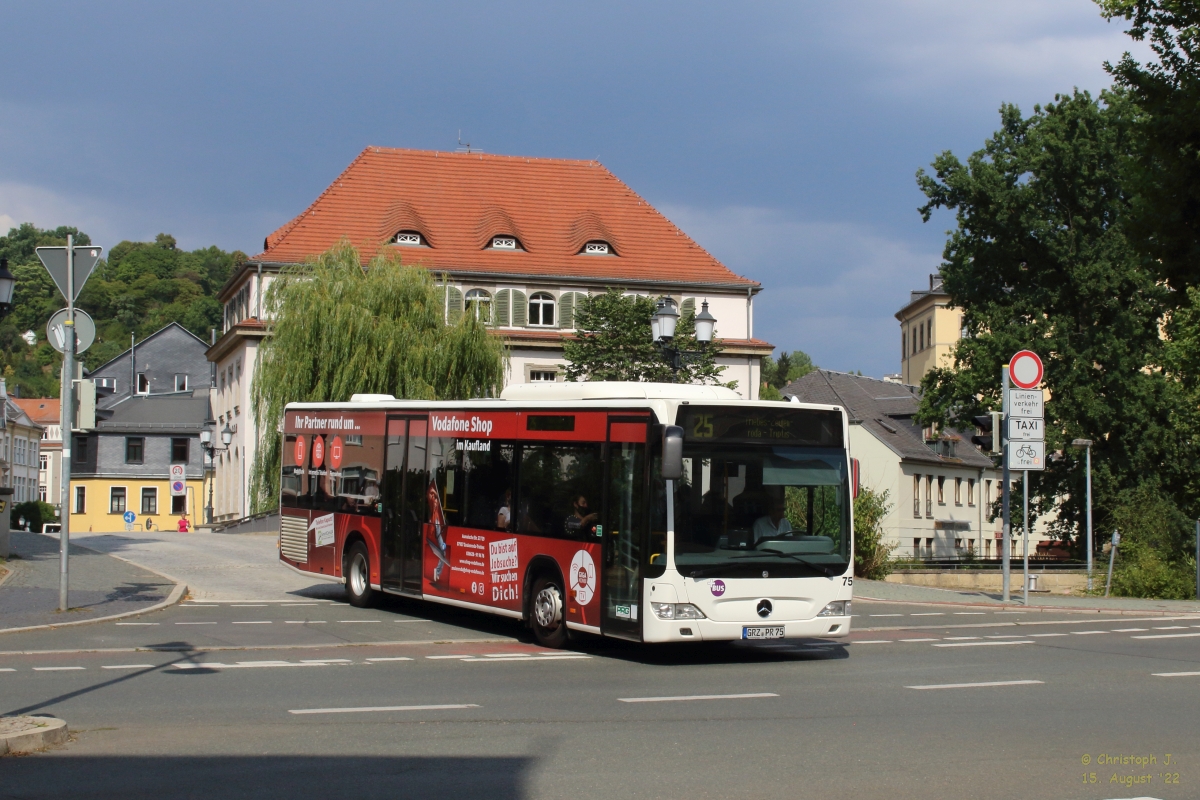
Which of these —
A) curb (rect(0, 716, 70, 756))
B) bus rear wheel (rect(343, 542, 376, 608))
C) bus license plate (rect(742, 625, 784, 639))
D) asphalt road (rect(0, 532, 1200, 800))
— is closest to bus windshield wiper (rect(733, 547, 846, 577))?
bus license plate (rect(742, 625, 784, 639))

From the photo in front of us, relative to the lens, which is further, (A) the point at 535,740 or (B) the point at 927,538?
(B) the point at 927,538

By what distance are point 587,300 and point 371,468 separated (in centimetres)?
1750

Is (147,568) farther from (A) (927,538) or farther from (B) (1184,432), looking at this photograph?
(A) (927,538)

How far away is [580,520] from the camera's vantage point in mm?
14773

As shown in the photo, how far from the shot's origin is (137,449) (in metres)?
94.6

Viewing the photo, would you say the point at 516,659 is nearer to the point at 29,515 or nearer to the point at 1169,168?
the point at 1169,168

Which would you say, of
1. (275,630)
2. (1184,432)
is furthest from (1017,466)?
(1184,432)

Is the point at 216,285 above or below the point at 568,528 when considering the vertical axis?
above

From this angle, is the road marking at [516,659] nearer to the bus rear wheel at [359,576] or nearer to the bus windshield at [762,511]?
the bus windshield at [762,511]

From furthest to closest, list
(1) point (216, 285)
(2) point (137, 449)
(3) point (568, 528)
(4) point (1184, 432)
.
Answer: (1) point (216, 285) → (2) point (137, 449) → (4) point (1184, 432) → (3) point (568, 528)

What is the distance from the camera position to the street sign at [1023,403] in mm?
23953

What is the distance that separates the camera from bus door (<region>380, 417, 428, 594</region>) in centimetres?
1816

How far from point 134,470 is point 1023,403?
8102 cm

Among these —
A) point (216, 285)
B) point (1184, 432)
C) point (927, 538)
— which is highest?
point (216, 285)
